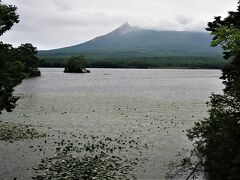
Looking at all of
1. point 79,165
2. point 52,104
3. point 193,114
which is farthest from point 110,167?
point 52,104

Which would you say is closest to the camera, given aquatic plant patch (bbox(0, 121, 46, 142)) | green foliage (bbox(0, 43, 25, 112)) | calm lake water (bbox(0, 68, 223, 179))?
green foliage (bbox(0, 43, 25, 112))

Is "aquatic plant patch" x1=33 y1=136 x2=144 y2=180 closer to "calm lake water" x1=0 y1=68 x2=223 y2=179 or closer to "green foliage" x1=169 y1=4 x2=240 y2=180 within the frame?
"calm lake water" x1=0 y1=68 x2=223 y2=179

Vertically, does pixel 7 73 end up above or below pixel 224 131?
above

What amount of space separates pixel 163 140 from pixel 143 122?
11641 mm

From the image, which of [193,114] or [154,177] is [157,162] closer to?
[154,177]

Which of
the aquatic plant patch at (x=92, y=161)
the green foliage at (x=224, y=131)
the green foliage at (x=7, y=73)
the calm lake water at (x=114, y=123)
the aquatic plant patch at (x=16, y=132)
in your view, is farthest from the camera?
the aquatic plant patch at (x=16, y=132)

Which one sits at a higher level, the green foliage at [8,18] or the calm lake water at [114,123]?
the green foliage at [8,18]

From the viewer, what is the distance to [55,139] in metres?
40.7

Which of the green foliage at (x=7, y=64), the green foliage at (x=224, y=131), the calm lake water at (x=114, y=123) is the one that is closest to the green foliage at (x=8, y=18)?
the green foliage at (x=7, y=64)

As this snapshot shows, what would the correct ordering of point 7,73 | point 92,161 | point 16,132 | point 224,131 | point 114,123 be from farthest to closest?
point 114,123 → point 16,132 → point 92,161 → point 7,73 → point 224,131

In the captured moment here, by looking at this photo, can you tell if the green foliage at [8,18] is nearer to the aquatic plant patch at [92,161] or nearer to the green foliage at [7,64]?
the green foliage at [7,64]

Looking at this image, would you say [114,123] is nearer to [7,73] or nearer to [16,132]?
[16,132]

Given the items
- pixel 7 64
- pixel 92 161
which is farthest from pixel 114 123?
pixel 7 64

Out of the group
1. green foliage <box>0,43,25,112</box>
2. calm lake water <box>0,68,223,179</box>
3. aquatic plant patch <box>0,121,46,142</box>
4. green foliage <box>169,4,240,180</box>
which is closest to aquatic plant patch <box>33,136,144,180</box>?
calm lake water <box>0,68,223,179</box>
